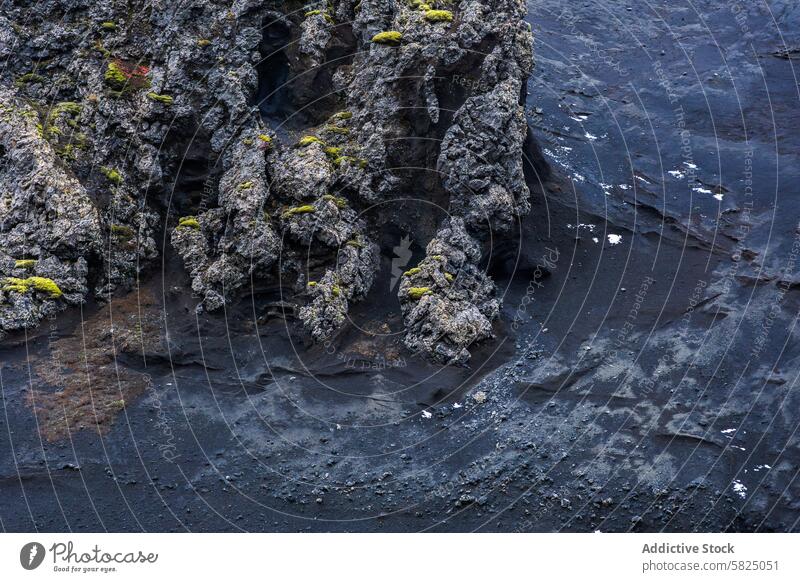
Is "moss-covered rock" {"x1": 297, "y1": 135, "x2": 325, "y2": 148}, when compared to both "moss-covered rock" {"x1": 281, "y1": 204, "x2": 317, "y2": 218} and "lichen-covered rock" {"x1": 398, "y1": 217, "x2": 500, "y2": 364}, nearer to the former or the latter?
"moss-covered rock" {"x1": 281, "y1": 204, "x2": 317, "y2": 218}

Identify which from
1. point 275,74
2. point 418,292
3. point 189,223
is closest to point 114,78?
point 275,74

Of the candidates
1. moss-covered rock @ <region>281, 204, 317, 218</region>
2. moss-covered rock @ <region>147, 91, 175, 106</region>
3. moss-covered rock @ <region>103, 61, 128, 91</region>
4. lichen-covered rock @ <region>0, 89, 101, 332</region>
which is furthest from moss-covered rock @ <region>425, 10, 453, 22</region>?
lichen-covered rock @ <region>0, 89, 101, 332</region>

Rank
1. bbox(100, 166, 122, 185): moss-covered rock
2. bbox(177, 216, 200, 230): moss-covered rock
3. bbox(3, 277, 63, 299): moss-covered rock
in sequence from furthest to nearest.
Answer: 1. bbox(100, 166, 122, 185): moss-covered rock
2. bbox(177, 216, 200, 230): moss-covered rock
3. bbox(3, 277, 63, 299): moss-covered rock

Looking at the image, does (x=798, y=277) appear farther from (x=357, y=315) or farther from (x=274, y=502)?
(x=274, y=502)

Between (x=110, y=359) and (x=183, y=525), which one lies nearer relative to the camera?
(x=183, y=525)

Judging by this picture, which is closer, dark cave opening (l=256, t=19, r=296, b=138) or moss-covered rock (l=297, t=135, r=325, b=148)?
moss-covered rock (l=297, t=135, r=325, b=148)

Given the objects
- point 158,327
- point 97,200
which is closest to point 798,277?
point 158,327
